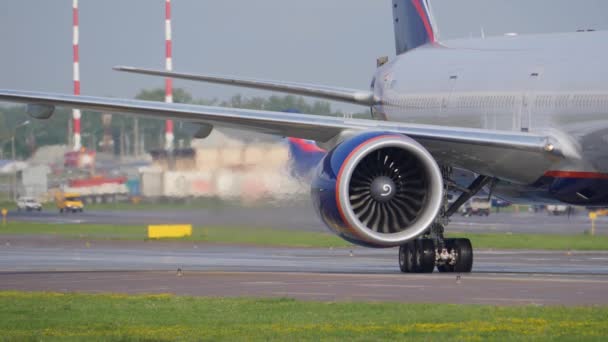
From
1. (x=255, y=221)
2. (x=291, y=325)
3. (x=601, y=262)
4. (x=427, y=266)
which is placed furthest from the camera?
(x=255, y=221)

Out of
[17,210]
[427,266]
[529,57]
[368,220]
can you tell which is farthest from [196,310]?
[17,210]

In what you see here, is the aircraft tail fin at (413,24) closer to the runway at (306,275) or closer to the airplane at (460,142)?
the airplane at (460,142)

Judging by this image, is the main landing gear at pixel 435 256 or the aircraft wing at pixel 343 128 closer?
the aircraft wing at pixel 343 128

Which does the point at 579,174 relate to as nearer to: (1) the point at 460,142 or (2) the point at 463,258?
(1) the point at 460,142

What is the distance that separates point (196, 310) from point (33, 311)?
1.93m

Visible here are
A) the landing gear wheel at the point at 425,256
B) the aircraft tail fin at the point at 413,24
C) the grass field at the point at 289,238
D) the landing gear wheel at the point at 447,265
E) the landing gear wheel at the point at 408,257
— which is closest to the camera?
the landing gear wheel at the point at 425,256

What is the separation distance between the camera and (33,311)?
15.3 metres

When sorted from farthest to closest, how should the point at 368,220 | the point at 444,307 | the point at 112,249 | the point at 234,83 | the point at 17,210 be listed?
the point at 17,210 → the point at 112,249 → the point at 234,83 → the point at 368,220 → the point at 444,307

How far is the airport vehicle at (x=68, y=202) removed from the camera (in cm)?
5911

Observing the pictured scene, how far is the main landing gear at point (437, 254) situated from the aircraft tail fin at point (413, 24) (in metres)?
6.66

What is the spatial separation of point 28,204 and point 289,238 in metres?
28.3

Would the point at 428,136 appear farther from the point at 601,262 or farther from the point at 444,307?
the point at 601,262

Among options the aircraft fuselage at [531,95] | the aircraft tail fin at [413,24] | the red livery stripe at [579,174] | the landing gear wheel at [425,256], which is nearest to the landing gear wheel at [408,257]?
the landing gear wheel at [425,256]

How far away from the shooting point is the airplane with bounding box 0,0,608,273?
66.6 feet
